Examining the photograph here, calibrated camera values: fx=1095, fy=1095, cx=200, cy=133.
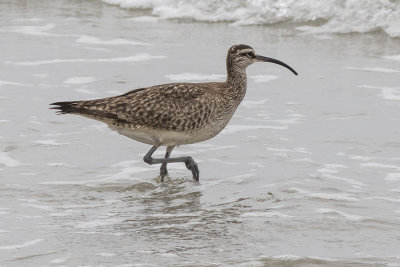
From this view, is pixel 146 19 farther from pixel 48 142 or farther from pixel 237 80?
pixel 237 80

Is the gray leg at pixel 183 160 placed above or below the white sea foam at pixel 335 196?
above

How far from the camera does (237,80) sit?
12352 mm

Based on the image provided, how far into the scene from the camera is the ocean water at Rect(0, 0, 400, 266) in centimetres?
906

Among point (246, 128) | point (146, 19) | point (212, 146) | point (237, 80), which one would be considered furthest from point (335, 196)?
point (146, 19)

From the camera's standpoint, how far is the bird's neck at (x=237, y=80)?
12234mm

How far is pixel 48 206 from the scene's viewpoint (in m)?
10.3

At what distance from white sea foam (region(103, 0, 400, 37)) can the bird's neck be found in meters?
5.92

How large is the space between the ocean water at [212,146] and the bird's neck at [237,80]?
2.29 feet

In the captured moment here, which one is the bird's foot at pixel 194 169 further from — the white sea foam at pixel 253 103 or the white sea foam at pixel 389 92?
the white sea foam at pixel 389 92

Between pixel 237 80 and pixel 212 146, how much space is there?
2.91ft

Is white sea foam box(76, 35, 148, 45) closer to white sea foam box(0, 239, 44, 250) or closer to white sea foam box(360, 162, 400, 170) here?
white sea foam box(360, 162, 400, 170)

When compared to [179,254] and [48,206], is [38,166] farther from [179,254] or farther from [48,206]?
[179,254]

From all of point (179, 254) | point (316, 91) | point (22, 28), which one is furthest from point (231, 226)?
point (22, 28)

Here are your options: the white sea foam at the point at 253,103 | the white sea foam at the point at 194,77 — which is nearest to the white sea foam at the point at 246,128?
the white sea foam at the point at 253,103
